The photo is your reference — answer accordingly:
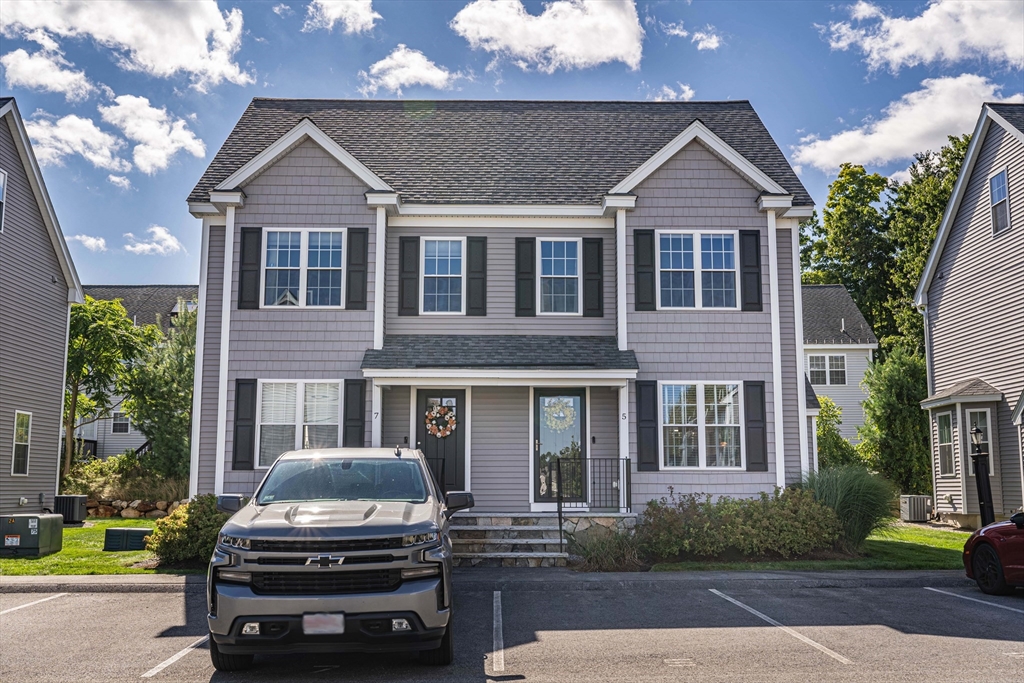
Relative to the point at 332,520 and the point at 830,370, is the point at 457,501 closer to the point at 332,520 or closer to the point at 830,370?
the point at 332,520

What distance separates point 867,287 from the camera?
1702 inches

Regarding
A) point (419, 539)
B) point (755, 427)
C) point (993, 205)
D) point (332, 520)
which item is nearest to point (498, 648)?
point (419, 539)

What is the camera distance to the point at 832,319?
121 ft

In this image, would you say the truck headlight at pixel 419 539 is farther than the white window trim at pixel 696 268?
No

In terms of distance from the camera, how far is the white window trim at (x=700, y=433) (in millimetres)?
16156

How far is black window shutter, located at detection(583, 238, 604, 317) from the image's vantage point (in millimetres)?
17125

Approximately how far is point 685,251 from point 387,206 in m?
5.72

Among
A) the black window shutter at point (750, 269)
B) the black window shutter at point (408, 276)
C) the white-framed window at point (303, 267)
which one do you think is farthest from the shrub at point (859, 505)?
the white-framed window at point (303, 267)

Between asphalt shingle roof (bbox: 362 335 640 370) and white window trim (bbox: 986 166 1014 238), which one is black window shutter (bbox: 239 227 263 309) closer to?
asphalt shingle roof (bbox: 362 335 640 370)

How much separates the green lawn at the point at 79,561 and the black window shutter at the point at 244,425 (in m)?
2.16

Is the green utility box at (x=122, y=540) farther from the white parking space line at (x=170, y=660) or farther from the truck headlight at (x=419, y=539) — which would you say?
the truck headlight at (x=419, y=539)

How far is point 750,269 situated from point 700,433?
10.7 ft

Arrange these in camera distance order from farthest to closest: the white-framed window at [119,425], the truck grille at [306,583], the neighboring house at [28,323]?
the white-framed window at [119,425] → the neighboring house at [28,323] → the truck grille at [306,583]

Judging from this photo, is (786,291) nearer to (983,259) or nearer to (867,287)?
(983,259)
